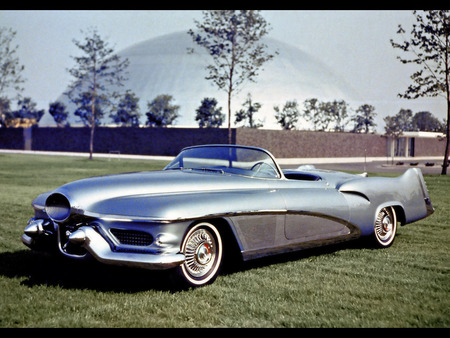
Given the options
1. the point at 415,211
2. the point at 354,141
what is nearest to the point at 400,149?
the point at 354,141

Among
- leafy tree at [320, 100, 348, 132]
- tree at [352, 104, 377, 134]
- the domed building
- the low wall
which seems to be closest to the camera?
the low wall

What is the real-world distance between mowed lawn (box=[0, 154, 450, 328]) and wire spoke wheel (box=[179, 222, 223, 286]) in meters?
0.16

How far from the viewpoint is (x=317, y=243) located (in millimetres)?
6324

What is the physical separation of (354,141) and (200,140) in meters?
20.0

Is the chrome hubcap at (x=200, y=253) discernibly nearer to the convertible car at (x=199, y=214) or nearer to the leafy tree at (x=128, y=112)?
the convertible car at (x=199, y=214)

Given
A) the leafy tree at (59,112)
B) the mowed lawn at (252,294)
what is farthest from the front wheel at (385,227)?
the leafy tree at (59,112)

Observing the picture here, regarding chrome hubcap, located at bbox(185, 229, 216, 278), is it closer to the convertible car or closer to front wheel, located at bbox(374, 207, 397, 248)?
the convertible car

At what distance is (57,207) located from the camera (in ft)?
16.8

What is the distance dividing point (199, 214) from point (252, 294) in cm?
88

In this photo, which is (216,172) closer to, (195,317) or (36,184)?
(195,317)

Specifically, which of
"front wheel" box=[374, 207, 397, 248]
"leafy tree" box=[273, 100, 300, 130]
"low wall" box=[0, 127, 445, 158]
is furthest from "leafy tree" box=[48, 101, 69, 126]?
"front wheel" box=[374, 207, 397, 248]

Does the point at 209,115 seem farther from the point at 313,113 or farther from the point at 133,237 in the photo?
the point at 133,237

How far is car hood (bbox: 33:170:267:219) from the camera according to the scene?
496 centimetres

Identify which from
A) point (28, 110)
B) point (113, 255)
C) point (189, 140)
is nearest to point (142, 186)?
point (113, 255)
